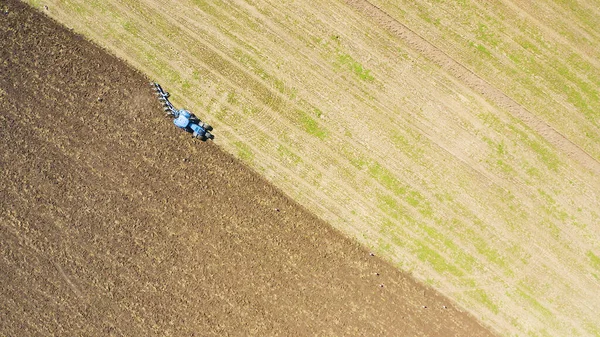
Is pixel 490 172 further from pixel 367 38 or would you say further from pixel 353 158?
pixel 367 38

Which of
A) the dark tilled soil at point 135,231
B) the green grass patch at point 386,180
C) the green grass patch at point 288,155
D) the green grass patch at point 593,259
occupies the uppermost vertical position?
the green grass patch at point 593,259

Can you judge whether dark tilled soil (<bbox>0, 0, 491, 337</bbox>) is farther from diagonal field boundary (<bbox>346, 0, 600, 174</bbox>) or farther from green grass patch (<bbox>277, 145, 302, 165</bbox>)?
diagonal field boundary (<bbox>346, 0, 600, 174</bbox>)

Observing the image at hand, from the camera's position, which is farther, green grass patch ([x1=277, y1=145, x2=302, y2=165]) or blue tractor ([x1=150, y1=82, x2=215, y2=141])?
green grass patch ([x1=277, y1=145, x2=302, y2=165])

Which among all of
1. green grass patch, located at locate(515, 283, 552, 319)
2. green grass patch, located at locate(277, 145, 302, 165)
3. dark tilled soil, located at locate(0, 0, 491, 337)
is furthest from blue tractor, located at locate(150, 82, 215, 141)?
green grass patch, located at locate(515, 283, 552, 319)

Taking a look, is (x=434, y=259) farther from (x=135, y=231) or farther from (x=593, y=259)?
(x=135, y=231)

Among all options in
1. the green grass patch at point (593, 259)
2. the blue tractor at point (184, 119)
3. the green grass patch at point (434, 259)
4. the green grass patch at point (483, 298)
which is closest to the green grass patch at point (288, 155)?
→ the blue tractor at point (184, 119)

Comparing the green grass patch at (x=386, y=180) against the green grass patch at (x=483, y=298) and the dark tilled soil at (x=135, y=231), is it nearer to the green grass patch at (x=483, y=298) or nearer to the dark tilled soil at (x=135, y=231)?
the dark tilled soil at (x=135, y=231)
